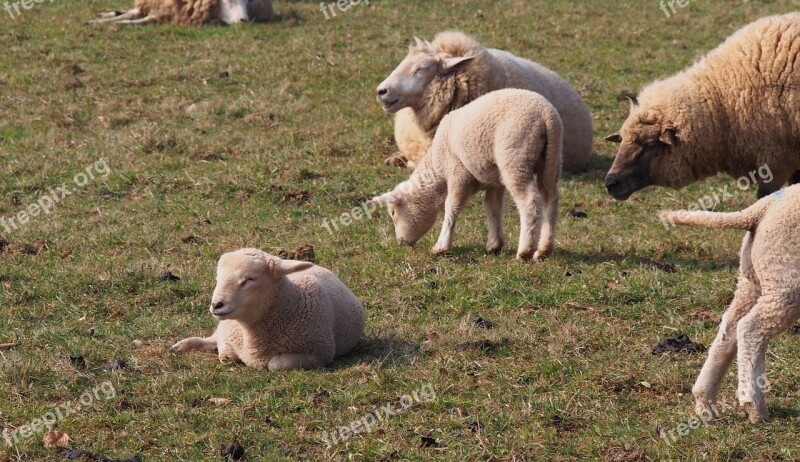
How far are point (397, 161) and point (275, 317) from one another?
4.91 m

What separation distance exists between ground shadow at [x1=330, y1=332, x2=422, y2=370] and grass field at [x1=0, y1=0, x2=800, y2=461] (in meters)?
0.02

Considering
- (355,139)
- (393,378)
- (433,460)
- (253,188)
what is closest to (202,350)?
(393,378)

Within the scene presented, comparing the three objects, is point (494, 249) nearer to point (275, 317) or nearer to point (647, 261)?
point (647, 261)

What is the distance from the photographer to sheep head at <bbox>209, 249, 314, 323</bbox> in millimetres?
5902

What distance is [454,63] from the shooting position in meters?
10.1

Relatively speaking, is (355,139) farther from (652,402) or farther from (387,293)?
(652,402)

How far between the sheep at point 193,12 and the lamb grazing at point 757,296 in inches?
437

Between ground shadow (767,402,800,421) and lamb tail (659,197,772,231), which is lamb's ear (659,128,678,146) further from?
ground shadow (767,402,800,421)

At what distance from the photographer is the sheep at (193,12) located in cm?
1532

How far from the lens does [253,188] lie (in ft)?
32.8

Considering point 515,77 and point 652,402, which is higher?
point 515,77

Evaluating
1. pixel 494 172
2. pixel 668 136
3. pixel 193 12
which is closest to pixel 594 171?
pixel 668 136

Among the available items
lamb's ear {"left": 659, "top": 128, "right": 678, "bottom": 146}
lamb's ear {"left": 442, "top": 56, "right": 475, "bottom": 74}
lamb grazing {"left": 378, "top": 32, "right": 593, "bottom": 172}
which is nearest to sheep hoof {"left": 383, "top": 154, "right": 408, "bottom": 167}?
lamb grazing {"left": 378, "top": 32, "right": 593, "bottom": 172}

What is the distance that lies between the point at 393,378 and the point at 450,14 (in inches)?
418
